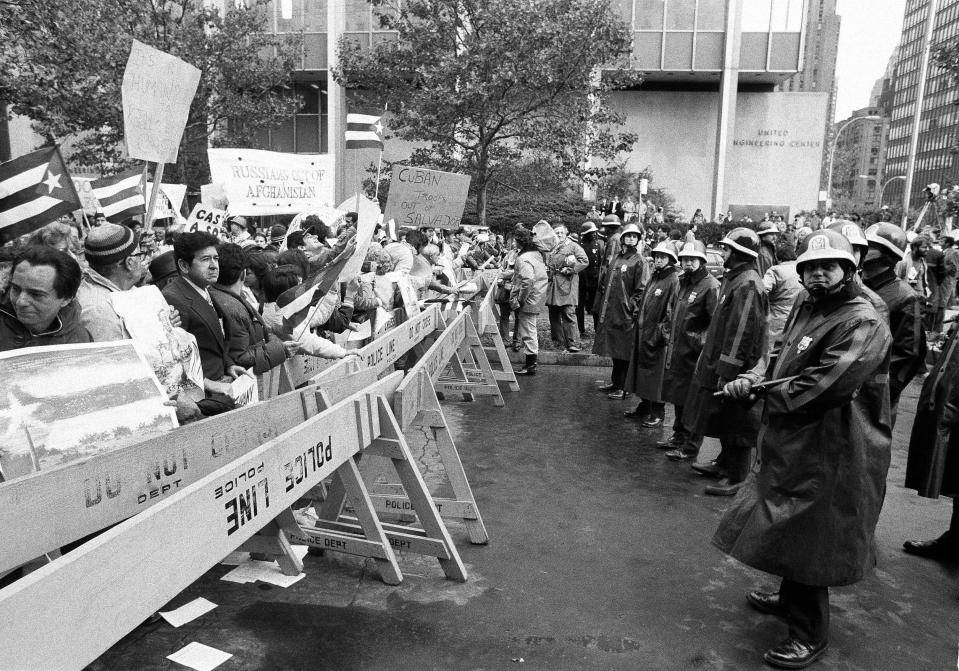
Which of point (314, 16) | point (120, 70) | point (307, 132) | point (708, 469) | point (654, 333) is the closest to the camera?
point (708, 469)

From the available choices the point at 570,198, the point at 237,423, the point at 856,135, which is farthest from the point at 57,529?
the point at 856,135

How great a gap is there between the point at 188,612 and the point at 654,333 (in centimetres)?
536

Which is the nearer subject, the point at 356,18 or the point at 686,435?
the point at 686,435

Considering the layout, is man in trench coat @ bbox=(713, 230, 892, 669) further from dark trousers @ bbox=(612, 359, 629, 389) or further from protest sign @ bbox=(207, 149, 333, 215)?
protest sign @ bbox=(207, 149, 333, 215)

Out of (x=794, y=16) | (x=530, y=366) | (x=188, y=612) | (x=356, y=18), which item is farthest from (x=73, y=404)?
(x=794, y=16)

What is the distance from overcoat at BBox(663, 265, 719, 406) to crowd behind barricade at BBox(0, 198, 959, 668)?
0.06 ft

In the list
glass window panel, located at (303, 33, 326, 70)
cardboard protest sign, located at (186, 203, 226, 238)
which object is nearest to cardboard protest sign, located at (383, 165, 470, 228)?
cardboard protest sign, located at (186, 203, 226, 238)

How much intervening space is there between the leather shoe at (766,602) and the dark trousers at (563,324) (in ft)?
24.9

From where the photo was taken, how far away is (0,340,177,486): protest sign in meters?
2.86

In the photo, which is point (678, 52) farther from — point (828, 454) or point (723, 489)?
point (828, 454)

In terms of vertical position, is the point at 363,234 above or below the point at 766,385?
above

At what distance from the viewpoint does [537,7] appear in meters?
15.3

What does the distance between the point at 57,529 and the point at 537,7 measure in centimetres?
1457

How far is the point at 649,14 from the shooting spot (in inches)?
1342
